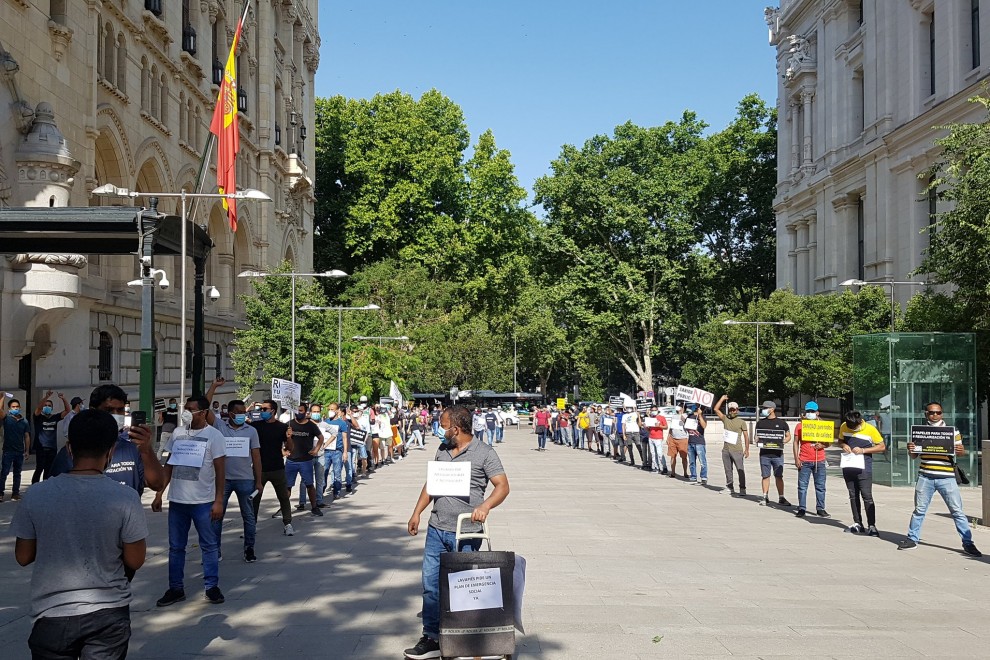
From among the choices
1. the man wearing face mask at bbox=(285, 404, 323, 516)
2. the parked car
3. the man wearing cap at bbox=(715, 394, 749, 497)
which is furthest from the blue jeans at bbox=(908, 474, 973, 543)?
the parked car

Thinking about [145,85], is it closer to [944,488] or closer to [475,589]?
[944,488]

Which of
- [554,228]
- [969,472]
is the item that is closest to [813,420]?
[969,472]

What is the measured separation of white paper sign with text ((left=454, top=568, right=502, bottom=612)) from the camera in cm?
651

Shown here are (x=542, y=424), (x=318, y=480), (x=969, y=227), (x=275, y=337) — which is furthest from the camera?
(x=542, y=424)

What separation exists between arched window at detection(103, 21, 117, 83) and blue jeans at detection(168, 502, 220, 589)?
70.3ft

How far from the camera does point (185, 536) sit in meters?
8.95

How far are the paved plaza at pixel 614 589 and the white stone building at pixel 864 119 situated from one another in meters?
19.3

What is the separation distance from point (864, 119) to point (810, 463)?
34.7 m

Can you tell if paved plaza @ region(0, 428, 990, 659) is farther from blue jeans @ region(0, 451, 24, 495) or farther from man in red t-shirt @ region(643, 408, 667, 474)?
man in red t-shirt @ region(643, 408, 667, 474)

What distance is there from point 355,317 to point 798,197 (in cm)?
2614

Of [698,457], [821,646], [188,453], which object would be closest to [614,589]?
[821,646]

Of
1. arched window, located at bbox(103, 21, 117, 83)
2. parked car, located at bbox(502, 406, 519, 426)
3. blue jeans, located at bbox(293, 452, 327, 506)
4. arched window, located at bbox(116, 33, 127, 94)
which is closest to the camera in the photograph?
blue jeans, located at bbox(293, 452, 327, 506)

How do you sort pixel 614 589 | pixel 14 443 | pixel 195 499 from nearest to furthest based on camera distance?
pixel 195 499
pixel 614 589
pixel 14 443

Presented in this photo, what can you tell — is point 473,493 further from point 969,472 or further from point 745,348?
point 745,348
